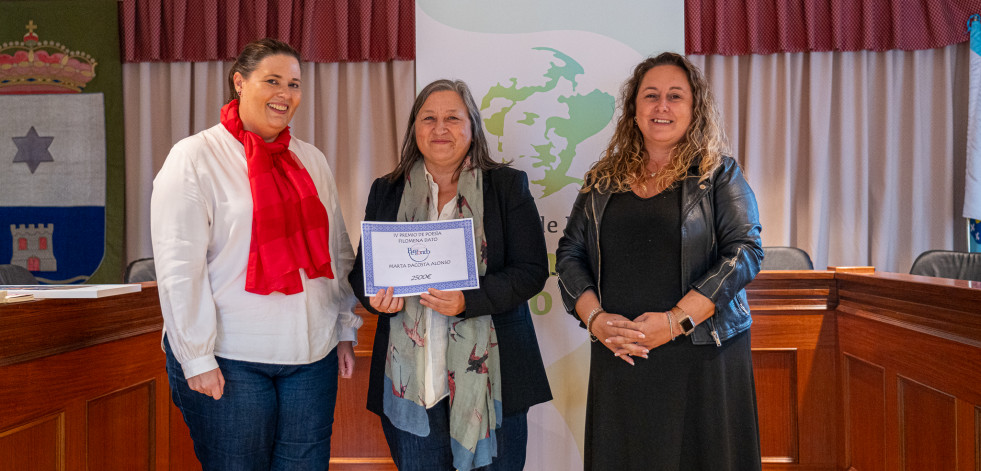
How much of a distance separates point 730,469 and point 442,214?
1078 mm

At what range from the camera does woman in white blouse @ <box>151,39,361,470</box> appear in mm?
1530

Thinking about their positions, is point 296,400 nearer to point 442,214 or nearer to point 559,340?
point 442,214

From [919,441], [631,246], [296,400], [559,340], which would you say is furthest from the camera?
[559,340]

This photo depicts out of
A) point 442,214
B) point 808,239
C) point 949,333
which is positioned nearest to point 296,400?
point 442,214

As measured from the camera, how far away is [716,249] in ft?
5.81

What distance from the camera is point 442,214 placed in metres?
1.87

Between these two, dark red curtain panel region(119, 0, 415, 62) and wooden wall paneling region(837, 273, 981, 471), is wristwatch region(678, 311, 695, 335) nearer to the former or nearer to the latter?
wooden wall paneling region(837, 273, 981, 471)

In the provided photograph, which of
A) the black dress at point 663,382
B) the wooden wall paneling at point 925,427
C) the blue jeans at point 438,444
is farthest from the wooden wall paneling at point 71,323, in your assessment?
the wooden wall paneling at point 925,427

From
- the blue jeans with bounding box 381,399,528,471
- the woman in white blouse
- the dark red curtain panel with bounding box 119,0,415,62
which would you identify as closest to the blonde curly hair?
the blue jeans with bounding box 381,399,528,471

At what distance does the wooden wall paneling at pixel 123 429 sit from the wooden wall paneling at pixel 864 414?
2.56m

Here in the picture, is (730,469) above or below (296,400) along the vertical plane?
below

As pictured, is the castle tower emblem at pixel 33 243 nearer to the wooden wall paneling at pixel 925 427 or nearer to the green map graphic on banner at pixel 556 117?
the green map graphic on banner at pixel 556 117

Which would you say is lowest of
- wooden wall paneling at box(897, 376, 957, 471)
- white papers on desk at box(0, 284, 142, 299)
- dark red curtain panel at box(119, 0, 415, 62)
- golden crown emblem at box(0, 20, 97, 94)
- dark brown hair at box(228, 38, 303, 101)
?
wooden wall paneling at box(897, 376, 957, 471)

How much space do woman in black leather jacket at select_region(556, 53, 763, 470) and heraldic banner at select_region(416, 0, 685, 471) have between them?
24.0 inches
